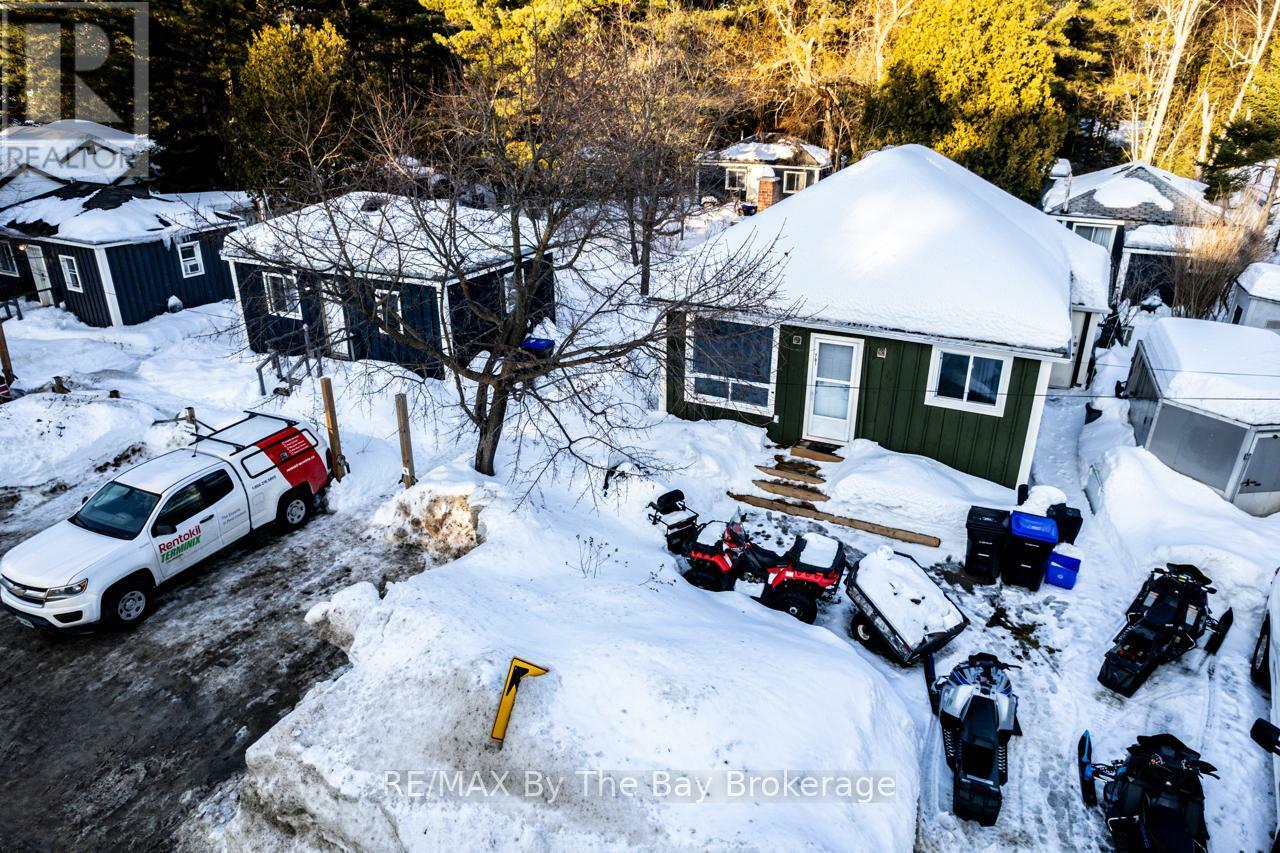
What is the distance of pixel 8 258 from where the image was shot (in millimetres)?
24891

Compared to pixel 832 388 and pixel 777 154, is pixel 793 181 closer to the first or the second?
pixel 777 154

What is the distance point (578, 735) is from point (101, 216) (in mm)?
23626

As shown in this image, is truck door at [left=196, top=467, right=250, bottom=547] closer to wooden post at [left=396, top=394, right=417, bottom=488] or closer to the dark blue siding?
wooden post at [left=396, top=394, right=417, bottom=488]

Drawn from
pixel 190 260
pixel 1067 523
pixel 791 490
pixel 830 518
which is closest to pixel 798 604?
pixel 830 518

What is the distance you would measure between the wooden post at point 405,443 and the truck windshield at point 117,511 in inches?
150

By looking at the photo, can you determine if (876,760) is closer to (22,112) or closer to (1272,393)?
(1272,393)

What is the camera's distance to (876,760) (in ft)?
24.4

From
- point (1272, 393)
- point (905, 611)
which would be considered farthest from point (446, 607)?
point (1272, 393)

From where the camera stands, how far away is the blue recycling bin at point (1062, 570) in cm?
1082

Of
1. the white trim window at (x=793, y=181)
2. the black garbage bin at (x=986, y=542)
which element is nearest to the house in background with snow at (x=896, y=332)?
the black garbage bin at (x=986, y=542)

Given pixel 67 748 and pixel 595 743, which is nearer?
pixel 595 743

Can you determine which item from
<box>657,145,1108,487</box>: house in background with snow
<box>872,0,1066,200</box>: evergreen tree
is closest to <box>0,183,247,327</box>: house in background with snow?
<box>657,145,1108,487</box>: house in background with snow

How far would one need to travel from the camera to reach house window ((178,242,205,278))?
78.1ft

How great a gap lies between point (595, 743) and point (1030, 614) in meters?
6.87
